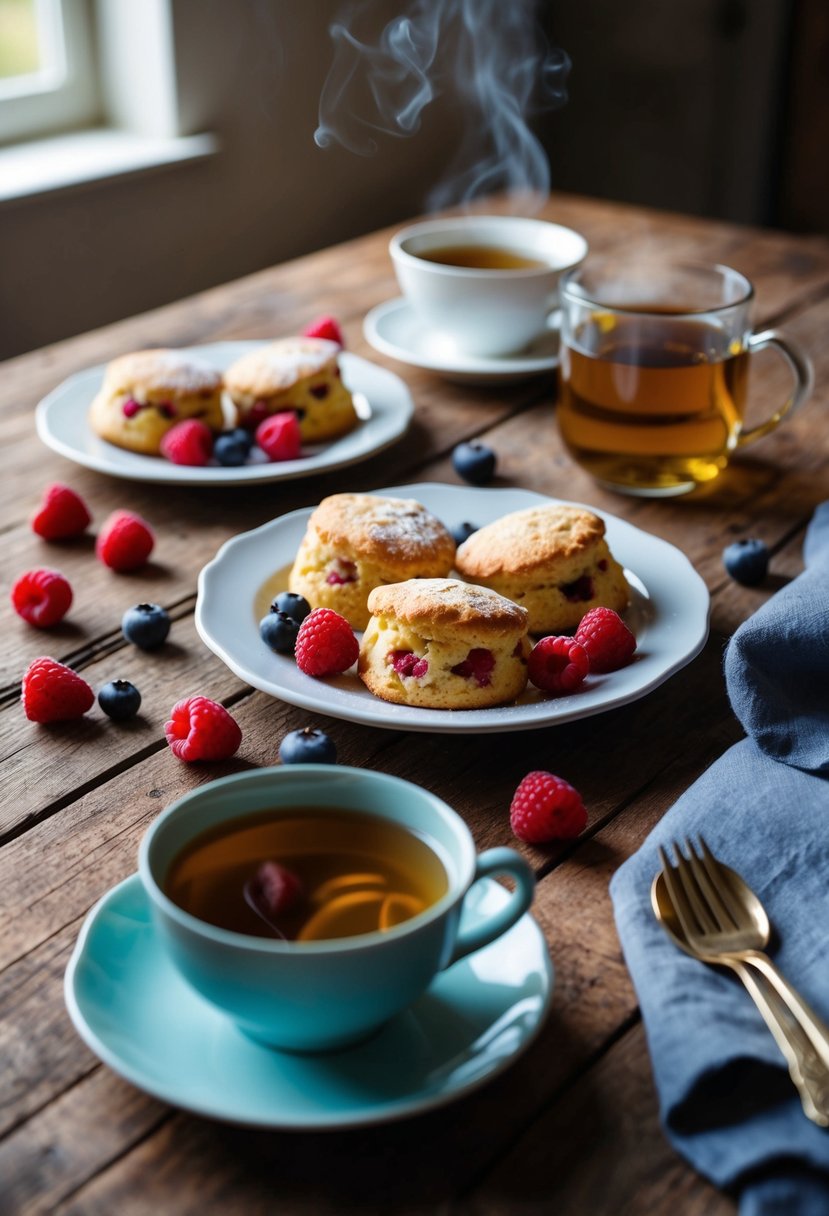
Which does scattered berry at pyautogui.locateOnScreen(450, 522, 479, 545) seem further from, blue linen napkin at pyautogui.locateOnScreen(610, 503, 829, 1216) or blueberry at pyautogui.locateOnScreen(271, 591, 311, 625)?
blue linen napkin at pyautogui.locateOnScreen(610, 503, 829, 1216)

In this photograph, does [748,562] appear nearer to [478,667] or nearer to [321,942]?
[478,667]

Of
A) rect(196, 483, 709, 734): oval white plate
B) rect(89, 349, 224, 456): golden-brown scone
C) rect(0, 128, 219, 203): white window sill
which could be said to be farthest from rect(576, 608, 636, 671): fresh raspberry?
rect(0, 128, 219, 203): white window sill

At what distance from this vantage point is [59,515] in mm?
1564

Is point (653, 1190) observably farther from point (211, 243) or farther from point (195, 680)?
point (211, 243)

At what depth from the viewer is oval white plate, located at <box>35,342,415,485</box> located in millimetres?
1640

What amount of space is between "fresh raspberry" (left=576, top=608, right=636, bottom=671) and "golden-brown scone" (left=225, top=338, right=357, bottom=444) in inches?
26.3

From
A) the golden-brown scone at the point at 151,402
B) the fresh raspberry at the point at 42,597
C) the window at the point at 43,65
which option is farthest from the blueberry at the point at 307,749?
the window at the point at 43,65

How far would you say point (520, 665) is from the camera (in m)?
1.20

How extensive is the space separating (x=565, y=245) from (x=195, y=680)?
1.18 m

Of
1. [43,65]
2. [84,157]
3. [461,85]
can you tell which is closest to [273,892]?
[84,157]

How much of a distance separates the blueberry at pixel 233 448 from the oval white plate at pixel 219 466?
0.04 ft

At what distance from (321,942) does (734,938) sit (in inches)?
12.9

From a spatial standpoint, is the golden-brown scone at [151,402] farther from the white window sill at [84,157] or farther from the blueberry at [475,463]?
the white window sill at [84,157]

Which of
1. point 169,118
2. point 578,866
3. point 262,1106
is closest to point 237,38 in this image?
point 169,118
